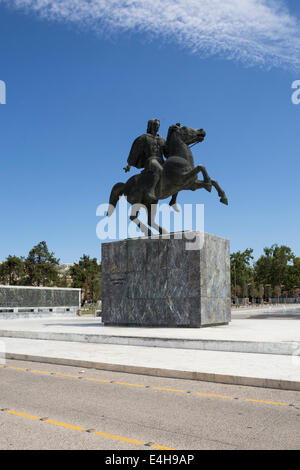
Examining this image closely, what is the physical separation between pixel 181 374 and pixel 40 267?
2651 inches

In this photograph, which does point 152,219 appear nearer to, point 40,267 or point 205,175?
point 205,175

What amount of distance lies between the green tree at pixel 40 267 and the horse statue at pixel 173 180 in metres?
56.9

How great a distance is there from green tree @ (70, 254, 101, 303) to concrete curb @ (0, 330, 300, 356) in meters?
72.6

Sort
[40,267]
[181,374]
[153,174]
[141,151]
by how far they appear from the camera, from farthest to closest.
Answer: [40,267]
[141,151]
[153,174]
[181,374]

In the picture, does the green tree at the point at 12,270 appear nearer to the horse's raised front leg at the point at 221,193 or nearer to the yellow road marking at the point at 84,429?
the horse's raised front leg at the point at 221,193

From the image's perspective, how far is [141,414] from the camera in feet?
20.9

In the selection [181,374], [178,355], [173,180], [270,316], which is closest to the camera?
[181,374]

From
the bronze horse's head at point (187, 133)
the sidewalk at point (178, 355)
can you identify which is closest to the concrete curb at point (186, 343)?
the sidewalk at point (178, 355)

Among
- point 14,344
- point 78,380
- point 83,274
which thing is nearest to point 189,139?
point 14,344

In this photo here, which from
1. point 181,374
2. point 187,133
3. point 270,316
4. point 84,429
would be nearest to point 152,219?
point 187,133

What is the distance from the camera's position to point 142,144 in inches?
757

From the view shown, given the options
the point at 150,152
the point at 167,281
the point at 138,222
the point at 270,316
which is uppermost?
the point at 150,152
